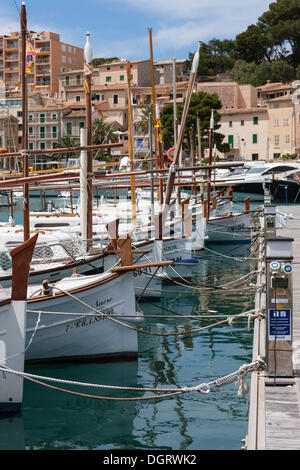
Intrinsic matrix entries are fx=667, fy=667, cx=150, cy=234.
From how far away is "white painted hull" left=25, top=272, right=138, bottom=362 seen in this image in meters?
12.2

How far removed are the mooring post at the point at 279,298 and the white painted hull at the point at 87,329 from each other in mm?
4536

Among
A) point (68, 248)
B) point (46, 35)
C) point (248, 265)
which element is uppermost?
point (46, 35)

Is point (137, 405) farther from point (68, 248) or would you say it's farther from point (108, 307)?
point (68, 248)

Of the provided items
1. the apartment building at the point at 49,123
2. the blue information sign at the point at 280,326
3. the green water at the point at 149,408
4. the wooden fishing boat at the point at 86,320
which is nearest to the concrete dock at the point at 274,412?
the blue information sign at the point at 280,326

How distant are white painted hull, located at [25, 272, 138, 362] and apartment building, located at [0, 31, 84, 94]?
11365cm

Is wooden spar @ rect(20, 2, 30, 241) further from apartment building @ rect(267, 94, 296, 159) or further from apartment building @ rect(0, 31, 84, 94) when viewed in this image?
apartment building @ rect(0, 31, 84, 94)

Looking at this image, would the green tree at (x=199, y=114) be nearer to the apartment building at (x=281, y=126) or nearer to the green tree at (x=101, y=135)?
the green tree at (x=101, y=135)

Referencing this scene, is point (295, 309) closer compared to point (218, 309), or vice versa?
point (295, 309)

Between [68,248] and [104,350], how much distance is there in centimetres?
409

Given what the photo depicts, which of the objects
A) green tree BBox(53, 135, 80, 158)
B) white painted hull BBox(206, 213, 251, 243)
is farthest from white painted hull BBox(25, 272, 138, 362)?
green tree BBox(53, 135, 80, 158)

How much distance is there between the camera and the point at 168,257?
22.7m

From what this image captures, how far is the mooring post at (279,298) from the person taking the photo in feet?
28.0
